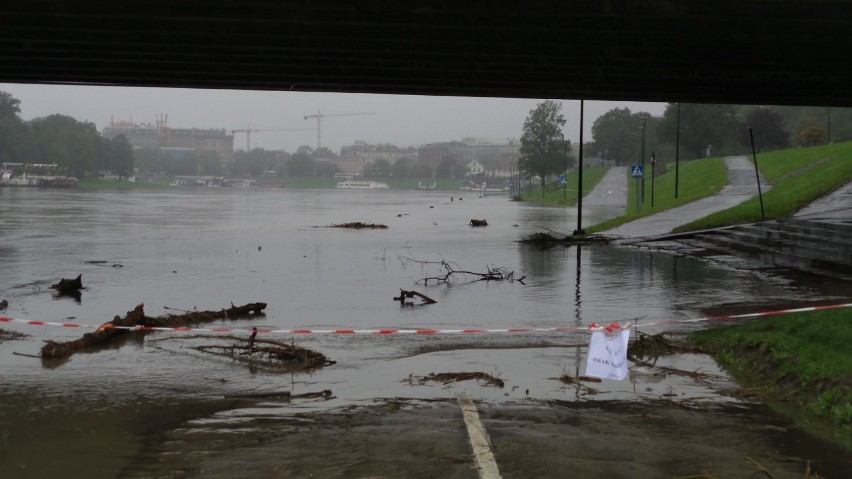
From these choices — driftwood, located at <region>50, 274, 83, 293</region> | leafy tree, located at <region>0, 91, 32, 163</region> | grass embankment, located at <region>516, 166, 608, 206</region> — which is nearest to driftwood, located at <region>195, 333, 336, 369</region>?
driftwood, located at <region>50, 274, 83, 293</region>

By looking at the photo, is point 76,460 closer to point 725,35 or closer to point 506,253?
point 725,35

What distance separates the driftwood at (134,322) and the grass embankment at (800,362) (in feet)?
23.2

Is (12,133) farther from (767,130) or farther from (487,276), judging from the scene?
(487,276)

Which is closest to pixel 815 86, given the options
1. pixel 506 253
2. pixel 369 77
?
pixel 506 253

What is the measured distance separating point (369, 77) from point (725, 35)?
943 cm

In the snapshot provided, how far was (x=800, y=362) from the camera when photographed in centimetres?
872

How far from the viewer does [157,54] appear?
19328 millimetres

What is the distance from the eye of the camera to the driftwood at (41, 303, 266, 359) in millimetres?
10703

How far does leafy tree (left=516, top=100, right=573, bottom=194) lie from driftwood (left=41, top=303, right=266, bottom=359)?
112743 mm

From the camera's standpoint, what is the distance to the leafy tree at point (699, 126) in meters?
107

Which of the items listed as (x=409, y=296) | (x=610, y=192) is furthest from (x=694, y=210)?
(x=610, y=192)

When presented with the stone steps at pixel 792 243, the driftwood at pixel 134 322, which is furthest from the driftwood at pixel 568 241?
the driftwood at pixel 134 322

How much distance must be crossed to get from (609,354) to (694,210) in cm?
3630

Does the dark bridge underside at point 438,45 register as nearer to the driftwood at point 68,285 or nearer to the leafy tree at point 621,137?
the driftwood at point 68,285
